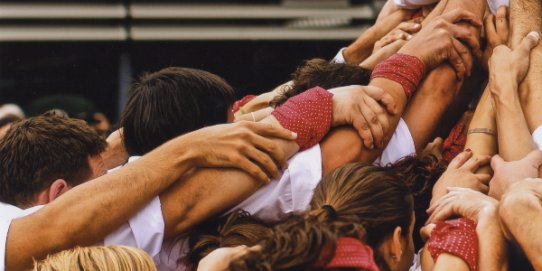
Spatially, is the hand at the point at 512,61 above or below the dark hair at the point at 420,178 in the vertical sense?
above

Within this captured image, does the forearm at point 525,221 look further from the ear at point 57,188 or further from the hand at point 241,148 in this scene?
the ear at point 57,188

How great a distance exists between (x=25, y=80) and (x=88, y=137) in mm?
4714

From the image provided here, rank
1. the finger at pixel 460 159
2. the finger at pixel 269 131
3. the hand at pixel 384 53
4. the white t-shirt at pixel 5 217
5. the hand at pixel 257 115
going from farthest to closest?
the hand at pixel 384 53 < the hand at pixel 257 115 < the finger at pixel 460 159 < the finger at pixel 269 131 < the white t-shirt at pixel 5 217

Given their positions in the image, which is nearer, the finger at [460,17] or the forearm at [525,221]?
the forearm at [525,221]

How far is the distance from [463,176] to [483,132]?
259mm

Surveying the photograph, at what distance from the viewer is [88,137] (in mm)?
3129

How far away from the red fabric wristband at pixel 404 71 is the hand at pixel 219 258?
0.88 m

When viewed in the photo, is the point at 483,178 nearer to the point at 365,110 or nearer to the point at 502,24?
the point at 365,110

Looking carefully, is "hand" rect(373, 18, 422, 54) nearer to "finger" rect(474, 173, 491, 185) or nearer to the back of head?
Result: "finger" rect(474, 173, 491, 185)

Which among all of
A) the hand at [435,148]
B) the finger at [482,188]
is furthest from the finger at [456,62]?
the finger at [482,188]

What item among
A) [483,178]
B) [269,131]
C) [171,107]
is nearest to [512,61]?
[483,178]

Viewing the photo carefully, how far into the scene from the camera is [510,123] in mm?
3047

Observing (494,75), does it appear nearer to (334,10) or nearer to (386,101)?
(386,101)

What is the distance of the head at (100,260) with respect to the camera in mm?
2387
